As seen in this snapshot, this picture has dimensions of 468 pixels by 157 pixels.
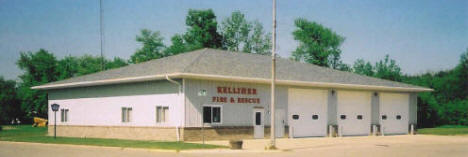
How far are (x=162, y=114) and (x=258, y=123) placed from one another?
5.91 meters

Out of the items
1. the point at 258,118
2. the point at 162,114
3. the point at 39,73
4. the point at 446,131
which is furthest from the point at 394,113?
the point at 39,73

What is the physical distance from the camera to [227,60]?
109ft

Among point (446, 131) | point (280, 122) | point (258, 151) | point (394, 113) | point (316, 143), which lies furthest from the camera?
point (446, 131)

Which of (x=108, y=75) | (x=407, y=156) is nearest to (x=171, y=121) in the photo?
(x=108, y=75)

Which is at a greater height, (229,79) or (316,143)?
(229,79)

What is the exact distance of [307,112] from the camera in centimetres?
3469

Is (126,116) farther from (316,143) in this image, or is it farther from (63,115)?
(316,143)

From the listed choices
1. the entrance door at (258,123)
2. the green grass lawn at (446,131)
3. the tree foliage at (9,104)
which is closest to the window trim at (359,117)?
the green grass lawn at (446,131)

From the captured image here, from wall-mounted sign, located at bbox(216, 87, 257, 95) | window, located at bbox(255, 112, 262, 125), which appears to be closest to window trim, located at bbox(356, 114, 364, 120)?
window, located at bbox(255, 112, 262, 125)

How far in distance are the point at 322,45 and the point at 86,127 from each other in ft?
132

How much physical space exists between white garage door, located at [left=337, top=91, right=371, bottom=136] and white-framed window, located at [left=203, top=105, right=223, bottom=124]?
1046 centimetres

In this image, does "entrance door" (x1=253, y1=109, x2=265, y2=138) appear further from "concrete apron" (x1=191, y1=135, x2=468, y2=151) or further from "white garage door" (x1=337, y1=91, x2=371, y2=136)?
"white garage door" (x1=337, y1=91, x2=371, y2=136)

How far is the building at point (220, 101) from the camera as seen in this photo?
2850 centimetres

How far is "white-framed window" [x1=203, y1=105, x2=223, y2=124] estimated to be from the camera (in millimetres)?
28922
